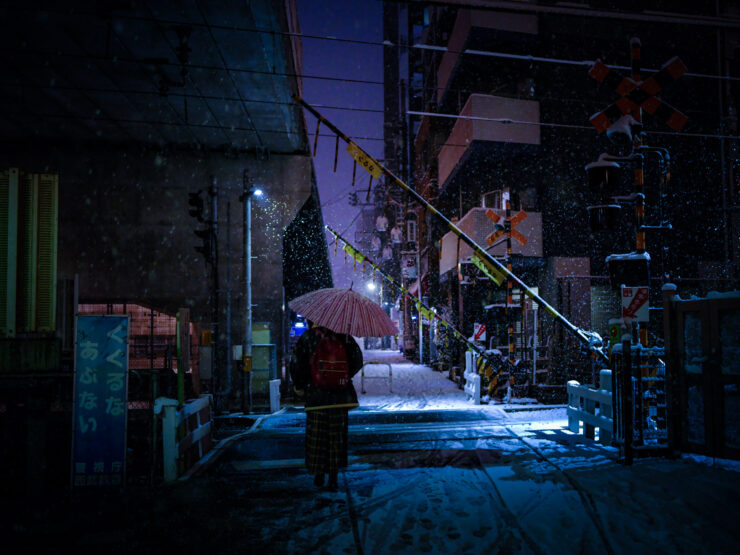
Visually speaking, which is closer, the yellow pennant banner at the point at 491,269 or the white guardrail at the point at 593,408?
the white guardrail at the point at 593,408

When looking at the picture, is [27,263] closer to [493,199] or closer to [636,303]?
[636,303]

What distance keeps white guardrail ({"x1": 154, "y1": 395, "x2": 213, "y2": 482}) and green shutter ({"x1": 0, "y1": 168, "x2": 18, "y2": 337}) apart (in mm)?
2070

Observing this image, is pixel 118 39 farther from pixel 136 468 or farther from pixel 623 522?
pixel 623 522

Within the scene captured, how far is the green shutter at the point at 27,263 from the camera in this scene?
568 centimetres

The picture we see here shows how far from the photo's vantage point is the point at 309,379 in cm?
568

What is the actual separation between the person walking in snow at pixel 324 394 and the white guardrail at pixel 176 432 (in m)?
1.86

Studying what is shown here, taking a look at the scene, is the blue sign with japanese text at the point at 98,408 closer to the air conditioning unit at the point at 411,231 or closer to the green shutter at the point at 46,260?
the green shutter at the point at 46,260

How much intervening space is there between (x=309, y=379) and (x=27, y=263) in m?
3.85

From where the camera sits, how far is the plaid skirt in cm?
551

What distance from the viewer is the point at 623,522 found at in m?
4.38

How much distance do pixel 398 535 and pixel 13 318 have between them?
17.4ft

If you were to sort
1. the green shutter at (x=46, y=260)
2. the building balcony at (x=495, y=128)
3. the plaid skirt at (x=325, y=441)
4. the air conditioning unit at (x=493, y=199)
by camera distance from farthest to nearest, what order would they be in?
1. the air conditioning unit at (x=493, y=199)
2. the building balcony at (x=495, y=128)
3. the green shutter at (x=46, y=260)
4. the plaid skirt at (x=325, y=441)

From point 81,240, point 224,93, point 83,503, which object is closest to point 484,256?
point 224,93

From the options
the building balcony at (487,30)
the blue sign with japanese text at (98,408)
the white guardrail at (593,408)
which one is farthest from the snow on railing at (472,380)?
the building balcony at (487,30)
